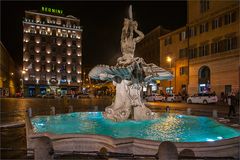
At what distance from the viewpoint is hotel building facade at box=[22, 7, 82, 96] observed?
77.3m

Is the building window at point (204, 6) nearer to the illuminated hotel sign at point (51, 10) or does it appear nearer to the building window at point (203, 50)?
the building window at point (203, 50)

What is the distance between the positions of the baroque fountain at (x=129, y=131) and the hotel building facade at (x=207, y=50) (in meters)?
24.9

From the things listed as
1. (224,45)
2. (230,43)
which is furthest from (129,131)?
(224,45)

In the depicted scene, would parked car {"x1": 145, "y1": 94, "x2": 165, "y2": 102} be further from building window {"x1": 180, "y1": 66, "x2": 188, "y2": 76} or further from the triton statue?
the triton statue

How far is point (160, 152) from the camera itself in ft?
16.2

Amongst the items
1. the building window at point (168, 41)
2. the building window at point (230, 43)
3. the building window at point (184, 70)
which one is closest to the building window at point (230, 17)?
the building window at point (230, 43)

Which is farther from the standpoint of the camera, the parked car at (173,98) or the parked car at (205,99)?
the parked car at (173,98)

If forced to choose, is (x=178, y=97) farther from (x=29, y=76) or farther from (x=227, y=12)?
(x=29, y=76)

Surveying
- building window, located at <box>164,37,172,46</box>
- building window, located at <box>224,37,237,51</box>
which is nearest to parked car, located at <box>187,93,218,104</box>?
building window, located at <box>224,37,237,51</box>

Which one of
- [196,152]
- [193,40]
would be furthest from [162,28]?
[196,152]

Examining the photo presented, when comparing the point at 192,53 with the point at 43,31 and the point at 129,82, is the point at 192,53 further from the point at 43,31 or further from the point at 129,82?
the point at 43,31

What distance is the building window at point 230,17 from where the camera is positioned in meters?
36.2

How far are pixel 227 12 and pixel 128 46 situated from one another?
2800cm

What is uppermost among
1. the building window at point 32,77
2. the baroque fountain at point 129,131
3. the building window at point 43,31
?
the building window at point 43,31
